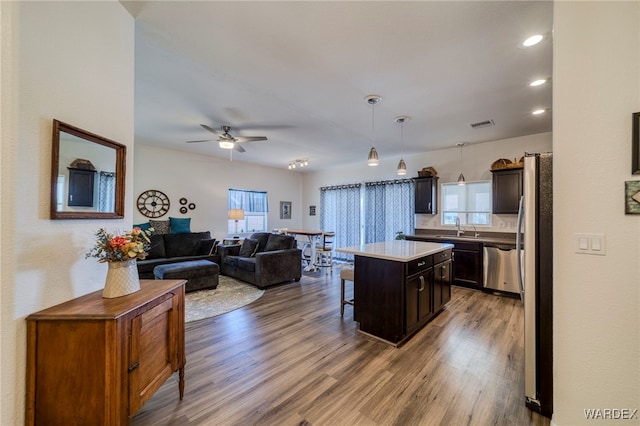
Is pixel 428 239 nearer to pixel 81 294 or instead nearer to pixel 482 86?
pixel 482 86

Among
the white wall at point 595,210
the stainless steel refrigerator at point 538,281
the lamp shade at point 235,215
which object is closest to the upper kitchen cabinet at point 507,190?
the stainless steel refrigerator at point 538,281

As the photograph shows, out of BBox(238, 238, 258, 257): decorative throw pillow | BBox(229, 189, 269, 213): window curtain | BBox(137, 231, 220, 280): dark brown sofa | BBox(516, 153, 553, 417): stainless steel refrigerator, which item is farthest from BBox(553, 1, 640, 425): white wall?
BBox(229, 189, 269, 213): window curtain

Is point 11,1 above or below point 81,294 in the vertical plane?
above

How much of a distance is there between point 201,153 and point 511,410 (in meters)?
6.81

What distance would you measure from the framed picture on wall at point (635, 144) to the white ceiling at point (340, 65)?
40.7 inches

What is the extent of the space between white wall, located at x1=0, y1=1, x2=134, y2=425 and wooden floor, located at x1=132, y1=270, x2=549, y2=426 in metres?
1.01

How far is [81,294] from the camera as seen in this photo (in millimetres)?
1459

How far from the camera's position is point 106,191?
1645mm

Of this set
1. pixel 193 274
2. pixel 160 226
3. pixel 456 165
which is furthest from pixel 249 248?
pixel 456 165

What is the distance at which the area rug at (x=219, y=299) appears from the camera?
3.38 metres

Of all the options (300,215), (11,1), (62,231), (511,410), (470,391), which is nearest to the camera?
(11,1)

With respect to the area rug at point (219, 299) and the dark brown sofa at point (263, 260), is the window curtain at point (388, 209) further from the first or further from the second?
the area rug at point (219, 299)

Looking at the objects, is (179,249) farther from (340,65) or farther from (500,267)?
(500,267)

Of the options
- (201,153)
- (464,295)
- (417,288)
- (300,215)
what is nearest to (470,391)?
(417,288)
